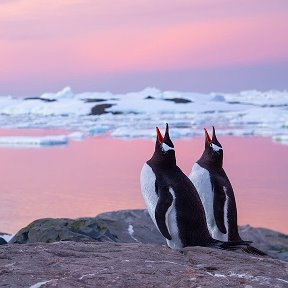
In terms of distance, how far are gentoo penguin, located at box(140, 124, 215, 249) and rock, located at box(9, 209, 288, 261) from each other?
1081 mm

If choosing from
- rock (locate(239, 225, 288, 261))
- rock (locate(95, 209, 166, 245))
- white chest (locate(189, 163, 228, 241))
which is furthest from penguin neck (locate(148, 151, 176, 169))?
rock (locate(239, 225, 288, 261))

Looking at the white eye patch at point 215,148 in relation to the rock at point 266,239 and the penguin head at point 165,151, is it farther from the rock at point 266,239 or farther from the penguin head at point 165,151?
the rock at point 266,239

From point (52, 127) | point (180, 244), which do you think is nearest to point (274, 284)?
point (180, 244)

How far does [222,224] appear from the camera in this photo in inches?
176

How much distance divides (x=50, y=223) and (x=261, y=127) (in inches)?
787

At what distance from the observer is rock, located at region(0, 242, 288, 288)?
2.55 metres

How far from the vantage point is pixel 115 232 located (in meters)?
6.12

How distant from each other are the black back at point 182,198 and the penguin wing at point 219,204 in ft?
1.93

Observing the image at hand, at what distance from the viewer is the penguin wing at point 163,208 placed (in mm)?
3896

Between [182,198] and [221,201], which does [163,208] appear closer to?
[182,198]

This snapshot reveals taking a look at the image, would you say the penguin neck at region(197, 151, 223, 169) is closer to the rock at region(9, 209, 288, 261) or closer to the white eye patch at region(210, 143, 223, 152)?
the white eye patch at region(210, 143, 223, 152)

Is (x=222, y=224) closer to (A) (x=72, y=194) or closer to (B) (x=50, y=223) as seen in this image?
(B) (x=50, y=223)

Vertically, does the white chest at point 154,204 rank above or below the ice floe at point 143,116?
below

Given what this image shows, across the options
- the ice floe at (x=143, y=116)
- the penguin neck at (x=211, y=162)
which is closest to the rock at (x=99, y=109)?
the ice floe at (x=143, y=116)
